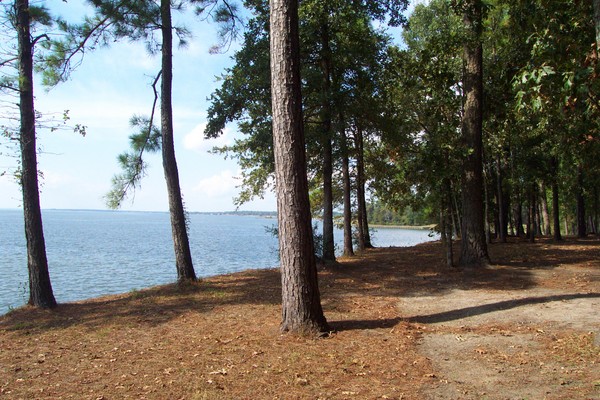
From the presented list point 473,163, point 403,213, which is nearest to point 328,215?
point 473,163

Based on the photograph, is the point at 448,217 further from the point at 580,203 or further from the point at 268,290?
the point at 580,203

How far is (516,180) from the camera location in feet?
65.6

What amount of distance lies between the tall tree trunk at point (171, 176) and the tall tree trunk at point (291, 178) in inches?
229

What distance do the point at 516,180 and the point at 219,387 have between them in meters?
18.7

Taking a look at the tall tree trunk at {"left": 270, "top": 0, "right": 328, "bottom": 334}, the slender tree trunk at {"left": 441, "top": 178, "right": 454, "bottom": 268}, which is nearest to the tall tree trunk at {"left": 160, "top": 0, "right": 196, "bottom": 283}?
the tall tree trunk at {"left": 270, "top": 0, "right": 328, "bottom": 334}

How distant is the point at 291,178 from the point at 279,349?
2122 millimetres

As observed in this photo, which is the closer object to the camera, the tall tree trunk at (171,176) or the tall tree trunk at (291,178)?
the tall tree trunk at (291,178)

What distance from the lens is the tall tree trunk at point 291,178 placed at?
608 cm

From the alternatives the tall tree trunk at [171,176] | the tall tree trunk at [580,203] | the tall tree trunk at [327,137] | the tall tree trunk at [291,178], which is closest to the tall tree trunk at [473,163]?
the tall tree trunk at [327,137]

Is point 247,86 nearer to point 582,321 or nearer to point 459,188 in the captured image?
point 459,188

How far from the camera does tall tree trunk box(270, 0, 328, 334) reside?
6078mm

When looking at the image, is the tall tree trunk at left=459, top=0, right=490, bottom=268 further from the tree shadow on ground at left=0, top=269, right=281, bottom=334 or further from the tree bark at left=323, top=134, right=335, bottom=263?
the tree shadow on ground at left=0, top=269, right=281, bottom=334

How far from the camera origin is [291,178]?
6059 mm

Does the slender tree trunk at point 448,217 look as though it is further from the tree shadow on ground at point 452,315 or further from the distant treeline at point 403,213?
the tree shadow on ground at point 452,315
